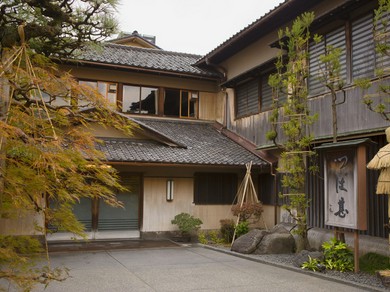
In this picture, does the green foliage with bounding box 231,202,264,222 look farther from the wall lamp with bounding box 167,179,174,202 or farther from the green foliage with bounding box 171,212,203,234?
the wall lamp with bounding box 167,179,174,202

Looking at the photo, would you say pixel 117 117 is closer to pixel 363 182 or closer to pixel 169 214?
pixel 363 182

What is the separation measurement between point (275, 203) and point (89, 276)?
22.2 ft

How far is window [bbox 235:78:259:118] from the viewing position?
13662 millimetres

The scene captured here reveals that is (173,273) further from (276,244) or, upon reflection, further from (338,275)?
(276,244)

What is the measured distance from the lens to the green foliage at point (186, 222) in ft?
39.8

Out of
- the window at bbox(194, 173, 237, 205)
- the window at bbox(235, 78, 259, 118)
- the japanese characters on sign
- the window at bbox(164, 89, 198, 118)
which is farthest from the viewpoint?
the window at bbox(164, 89, 198, 118)

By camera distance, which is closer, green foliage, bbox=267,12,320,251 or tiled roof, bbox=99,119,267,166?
green foliage, bbox=267,12,320,251

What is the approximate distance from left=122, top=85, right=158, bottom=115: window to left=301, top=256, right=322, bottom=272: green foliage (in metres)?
9.41

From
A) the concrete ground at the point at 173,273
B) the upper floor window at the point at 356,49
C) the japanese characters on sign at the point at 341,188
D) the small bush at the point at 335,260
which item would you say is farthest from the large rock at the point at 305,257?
the upper floor window at the point at 356,49

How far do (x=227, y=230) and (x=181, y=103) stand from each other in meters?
6.09

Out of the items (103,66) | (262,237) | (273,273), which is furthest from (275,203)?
(103,66)

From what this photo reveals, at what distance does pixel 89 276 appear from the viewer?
736 centimetres

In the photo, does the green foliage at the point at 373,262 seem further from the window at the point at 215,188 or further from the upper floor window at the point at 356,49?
the window at the point at 215,188

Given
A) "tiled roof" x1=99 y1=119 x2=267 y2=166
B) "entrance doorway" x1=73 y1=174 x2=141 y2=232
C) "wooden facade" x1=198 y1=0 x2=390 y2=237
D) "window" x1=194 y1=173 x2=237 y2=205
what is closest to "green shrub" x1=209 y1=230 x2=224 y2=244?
"window" x1=194 y1=173 x2=237 y2=205
